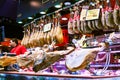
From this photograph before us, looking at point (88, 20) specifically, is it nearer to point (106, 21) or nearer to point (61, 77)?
point (106, 21)

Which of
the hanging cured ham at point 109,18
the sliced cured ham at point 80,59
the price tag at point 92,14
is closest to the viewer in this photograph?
the sliced cured ham at point 80,59

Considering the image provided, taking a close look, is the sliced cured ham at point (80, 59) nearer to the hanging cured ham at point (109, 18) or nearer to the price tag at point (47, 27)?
the hanging cured ham at point (109, 18)

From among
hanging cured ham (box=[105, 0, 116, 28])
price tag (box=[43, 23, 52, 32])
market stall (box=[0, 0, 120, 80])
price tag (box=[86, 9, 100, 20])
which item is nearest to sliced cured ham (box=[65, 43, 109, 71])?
market stall (box=[0, 0, 120, 80])

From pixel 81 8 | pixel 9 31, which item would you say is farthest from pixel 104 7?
pixel 9 31

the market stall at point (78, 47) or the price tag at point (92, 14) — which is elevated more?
the price tag at point (92, 14)

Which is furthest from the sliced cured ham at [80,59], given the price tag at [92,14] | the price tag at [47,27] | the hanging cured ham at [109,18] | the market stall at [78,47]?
the price tag at [47,27]

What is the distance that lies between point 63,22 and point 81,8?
2033 mm

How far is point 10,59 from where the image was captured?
290cm

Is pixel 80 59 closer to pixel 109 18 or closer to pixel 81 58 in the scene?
pixel 81 58

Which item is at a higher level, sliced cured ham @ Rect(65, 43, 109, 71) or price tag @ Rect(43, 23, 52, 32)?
price tag @ Rect(43, 23, 52, 32)

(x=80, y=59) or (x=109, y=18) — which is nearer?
(x=80, y=59)

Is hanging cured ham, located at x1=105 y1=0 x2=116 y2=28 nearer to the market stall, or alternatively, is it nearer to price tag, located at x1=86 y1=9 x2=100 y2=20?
the market stall

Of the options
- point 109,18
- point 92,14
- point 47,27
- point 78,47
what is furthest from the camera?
point 47,27

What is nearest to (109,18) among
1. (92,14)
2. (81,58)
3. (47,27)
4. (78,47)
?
(92,14)
